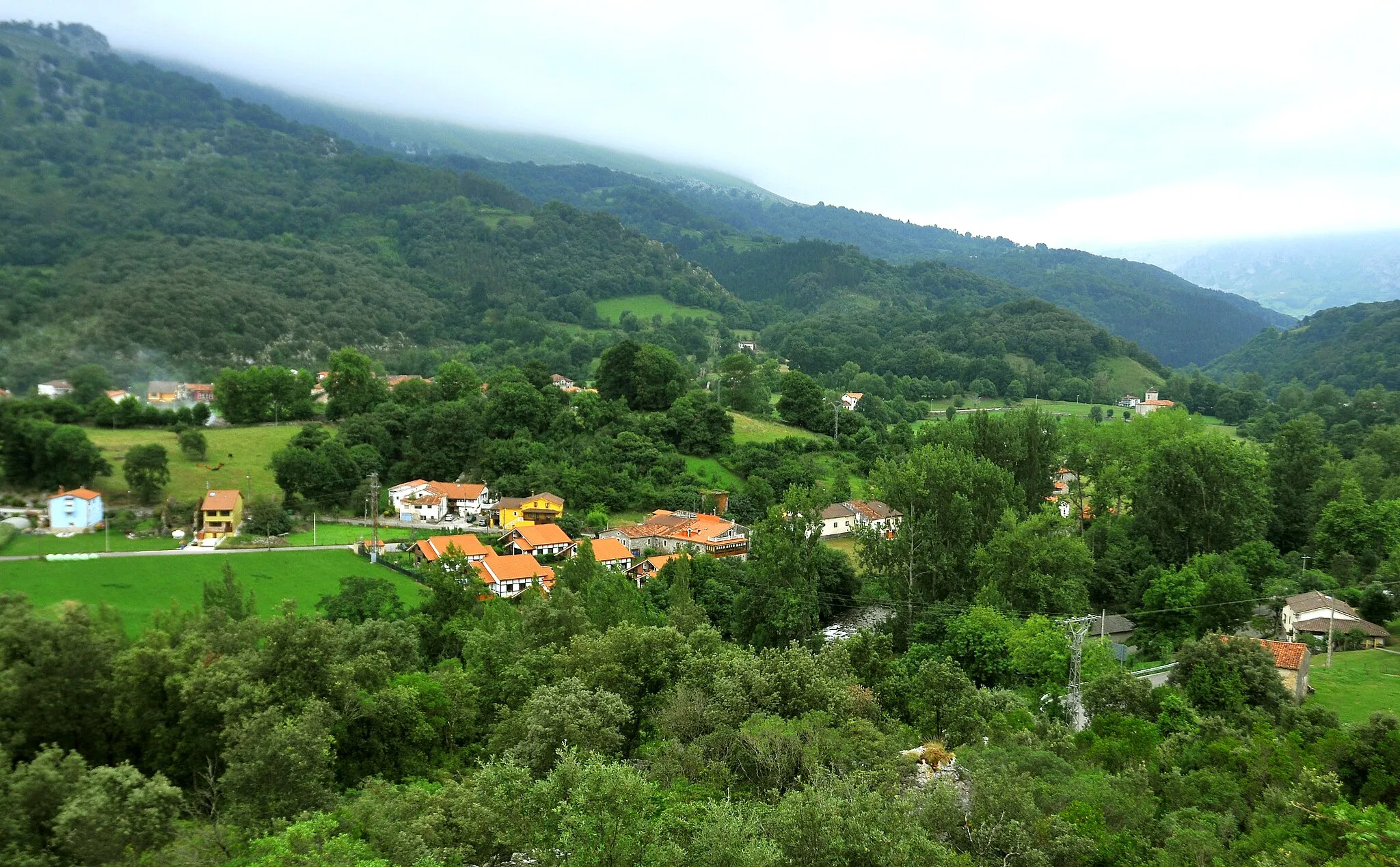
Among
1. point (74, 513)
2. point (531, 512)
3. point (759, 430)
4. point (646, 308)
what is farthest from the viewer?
point (646, 308)

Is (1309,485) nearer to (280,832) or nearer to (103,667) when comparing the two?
(280,832)

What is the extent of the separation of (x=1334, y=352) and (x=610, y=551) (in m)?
86.4

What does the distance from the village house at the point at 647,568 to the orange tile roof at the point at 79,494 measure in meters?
19.9

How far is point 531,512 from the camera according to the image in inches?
1487

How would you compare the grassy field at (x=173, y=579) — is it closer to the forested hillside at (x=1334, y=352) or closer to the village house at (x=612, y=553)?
the village house at (x=612, y=553)

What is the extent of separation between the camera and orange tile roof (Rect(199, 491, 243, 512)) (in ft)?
104

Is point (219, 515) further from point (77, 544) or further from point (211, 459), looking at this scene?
point (211, 459)

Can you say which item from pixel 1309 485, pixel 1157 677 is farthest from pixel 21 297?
pixel 1309 485

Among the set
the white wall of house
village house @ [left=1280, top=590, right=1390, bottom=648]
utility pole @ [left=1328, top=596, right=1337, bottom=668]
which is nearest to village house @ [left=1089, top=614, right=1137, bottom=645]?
village house @ [left=1280, top=590, right=1390, bottom=648]

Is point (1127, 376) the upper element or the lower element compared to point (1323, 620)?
upper

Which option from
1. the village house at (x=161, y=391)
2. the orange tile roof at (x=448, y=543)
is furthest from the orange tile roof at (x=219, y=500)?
the village house at (x=161, y=391)

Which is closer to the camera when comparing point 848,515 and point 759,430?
point 848,515

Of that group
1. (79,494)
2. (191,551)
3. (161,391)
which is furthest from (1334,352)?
(79,494)

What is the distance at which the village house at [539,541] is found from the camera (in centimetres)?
3400
